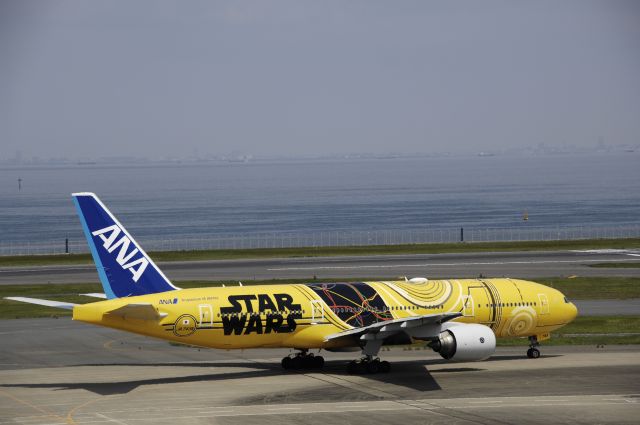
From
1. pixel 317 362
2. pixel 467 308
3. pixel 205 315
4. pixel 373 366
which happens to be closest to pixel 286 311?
pixel 317 362

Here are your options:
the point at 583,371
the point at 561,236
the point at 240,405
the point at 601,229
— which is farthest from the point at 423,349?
the point at 601,229

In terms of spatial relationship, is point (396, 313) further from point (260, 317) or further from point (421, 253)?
point (421, 253)

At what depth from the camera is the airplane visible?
49.9m

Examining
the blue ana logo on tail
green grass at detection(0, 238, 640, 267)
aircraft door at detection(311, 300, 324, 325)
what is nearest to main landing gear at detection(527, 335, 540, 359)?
aircraft door at detection(311, 300, 324, 325)

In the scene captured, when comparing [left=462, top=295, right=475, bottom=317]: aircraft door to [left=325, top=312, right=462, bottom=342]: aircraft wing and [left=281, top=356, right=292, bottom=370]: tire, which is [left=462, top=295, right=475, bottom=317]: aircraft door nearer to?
[left=325, top=312, right=462, bottom=342]: aircraft wing

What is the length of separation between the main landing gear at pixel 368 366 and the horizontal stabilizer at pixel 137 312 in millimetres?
10410

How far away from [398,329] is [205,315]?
9.75 m

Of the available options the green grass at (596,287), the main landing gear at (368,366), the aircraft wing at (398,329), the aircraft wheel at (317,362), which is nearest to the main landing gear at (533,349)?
the aircraft wing at (398,329)

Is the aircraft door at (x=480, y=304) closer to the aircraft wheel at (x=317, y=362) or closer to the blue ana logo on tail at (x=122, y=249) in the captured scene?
the aircraft wheel at (x=317, y=362)

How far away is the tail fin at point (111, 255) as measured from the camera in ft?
167

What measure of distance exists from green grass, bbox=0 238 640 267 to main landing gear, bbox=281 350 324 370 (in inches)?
2640

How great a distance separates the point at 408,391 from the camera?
47969 millimetres

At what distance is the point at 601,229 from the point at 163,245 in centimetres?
7901

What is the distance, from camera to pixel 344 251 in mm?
126312
